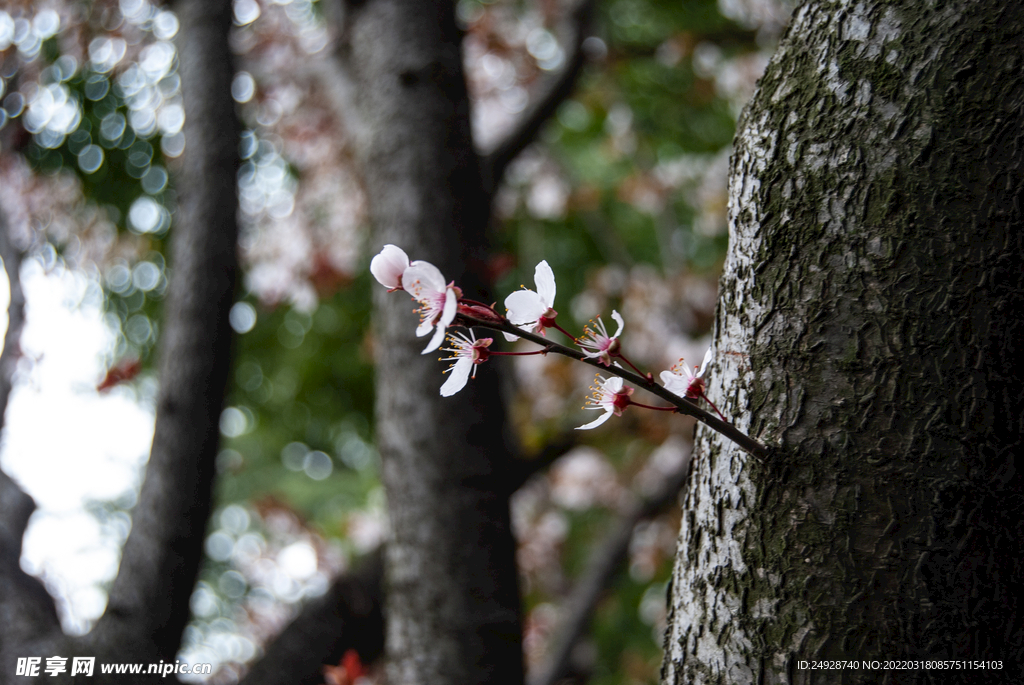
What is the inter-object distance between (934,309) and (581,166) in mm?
6182

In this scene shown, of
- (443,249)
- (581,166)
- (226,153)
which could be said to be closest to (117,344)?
(226,153)

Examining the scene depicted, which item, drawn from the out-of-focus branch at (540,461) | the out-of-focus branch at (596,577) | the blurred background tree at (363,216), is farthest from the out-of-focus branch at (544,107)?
the out-of-focus branch at (596,577)

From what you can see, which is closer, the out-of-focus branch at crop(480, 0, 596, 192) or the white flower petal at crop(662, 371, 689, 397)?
the white flower petal at crop(662, 371, 689, 397)

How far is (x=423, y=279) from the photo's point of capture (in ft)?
2.41

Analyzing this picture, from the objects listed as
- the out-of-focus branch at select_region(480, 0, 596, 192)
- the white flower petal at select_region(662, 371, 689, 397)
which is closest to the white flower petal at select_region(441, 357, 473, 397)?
the white flower petal at select_region(662, 371, 689, 397)

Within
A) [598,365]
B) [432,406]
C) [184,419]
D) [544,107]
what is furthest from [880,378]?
[544,107]

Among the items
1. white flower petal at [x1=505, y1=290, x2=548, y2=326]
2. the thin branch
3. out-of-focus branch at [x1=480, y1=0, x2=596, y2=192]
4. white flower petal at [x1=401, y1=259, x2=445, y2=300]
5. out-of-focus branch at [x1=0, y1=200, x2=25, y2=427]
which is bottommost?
the thin branch

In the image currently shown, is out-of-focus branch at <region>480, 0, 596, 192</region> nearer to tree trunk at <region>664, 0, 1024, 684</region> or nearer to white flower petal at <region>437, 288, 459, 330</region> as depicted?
tree trunk at <region>664, 0, 1024, 684</region>

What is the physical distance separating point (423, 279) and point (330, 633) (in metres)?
1.59

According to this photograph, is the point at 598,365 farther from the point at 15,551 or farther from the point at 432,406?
the point at 15,551

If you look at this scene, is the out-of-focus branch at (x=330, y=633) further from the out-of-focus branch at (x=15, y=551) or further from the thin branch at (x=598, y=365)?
the thin branch at (x=598, y=365)

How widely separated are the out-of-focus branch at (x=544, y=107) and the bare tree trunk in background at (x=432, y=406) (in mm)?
225

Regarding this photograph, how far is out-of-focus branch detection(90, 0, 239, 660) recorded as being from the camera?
5.44 feet

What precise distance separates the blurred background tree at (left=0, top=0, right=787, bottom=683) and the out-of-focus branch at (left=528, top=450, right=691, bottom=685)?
4 cm
